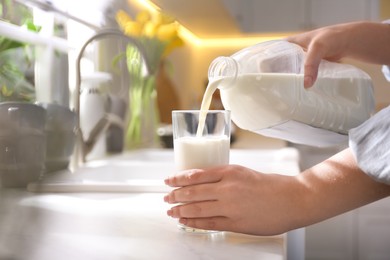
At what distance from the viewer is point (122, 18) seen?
1318 millimetres

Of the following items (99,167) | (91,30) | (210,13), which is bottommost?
(99,167)

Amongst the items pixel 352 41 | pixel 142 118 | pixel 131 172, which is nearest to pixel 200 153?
pixel 352 41

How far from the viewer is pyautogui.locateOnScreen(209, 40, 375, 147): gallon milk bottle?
25.8 inches

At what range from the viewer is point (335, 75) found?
82 centimetres

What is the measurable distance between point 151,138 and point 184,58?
1.26 metres

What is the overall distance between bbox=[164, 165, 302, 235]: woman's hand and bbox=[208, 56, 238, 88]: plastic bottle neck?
145 mm

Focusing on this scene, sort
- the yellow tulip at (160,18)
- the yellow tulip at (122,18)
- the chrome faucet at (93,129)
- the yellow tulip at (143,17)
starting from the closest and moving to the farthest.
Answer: the chrome faucet at (93,129)
the yellow tulip at (122,18)
the yellow tulip at (143,17)
the yellow tulip at (160,18)

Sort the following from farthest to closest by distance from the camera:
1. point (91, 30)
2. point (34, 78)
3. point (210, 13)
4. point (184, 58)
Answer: point (184, 58) → point (210, 13) → point (91, 30) → point (34, 78)

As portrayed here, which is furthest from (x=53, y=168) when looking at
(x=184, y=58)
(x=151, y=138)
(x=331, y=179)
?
(x=184, y=58)

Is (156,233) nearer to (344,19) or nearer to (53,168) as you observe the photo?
(53,168)

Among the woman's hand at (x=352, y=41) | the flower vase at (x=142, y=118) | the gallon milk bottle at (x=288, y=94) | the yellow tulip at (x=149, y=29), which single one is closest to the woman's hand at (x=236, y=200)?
the gallon milk bottle at (x=288, y=94)

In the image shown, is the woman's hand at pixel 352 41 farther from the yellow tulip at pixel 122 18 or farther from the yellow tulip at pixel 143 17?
the yellow tulip at pixel 143 17

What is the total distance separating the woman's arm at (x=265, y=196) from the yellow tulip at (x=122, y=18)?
2.87 feet

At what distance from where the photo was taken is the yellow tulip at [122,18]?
4.22 feet
